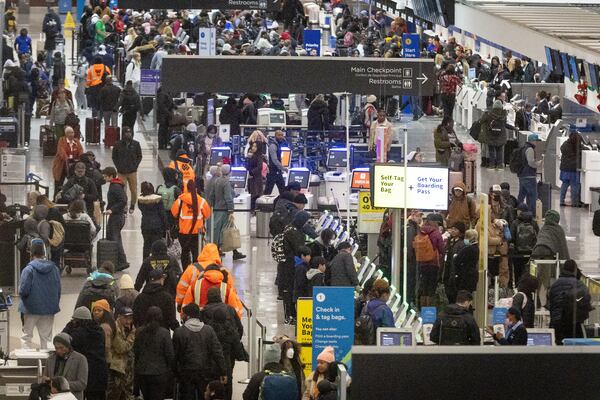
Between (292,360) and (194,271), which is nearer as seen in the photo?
(292,360)

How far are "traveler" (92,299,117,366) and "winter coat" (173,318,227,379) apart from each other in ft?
1.85

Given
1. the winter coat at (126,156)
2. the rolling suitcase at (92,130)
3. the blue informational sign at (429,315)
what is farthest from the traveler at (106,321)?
the rolling suitcase at (92,130)

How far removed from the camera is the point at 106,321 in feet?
51.7

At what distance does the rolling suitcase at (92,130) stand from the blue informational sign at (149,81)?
242 cm

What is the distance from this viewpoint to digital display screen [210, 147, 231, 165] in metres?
28.5

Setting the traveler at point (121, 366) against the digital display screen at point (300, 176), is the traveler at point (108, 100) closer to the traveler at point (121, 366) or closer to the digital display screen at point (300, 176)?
the digital display screen at point (300, 176)

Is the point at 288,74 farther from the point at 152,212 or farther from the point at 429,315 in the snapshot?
the point at 429,315

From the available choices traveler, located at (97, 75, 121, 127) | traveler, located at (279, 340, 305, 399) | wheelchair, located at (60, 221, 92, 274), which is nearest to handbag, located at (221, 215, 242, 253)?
wheelchair, located at (60, 221, 92, 274)

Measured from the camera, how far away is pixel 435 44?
151 feet

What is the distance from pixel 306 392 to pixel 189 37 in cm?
3396

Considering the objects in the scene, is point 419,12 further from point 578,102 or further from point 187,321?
point 578,102

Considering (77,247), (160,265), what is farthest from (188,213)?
(160,265)

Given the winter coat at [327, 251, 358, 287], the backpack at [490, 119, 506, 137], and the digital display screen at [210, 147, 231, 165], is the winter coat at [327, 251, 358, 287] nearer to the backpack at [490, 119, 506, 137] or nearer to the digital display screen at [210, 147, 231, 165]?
the digital display screen at [210, 147, 231, 165]

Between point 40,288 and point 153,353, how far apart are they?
263 cm
